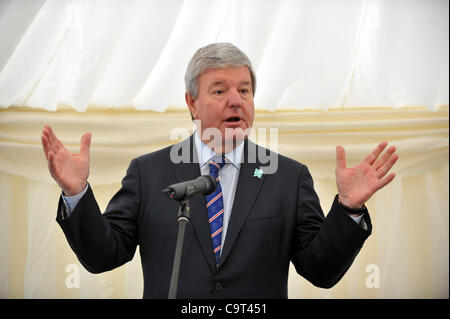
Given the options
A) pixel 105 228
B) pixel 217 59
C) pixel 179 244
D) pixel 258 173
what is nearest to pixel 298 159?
pixel 258 173

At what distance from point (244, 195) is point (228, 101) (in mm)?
312

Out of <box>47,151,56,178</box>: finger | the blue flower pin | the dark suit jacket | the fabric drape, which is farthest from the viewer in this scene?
the fabric drape

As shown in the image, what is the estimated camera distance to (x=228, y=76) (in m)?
1.61

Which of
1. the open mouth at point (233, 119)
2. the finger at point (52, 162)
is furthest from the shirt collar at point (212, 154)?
the finger at point (52, 162)

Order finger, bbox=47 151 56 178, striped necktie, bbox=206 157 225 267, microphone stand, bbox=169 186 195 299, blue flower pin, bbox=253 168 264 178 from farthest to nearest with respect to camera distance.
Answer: blue flower pin, bbox=253 168 264 178, striped necktie, bbox=206 157 225 267, finger, bbox=47 151 56 178, microphone stand, bbox=169 186 195 299

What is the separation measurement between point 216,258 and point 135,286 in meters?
1.46

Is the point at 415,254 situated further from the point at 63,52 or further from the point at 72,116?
the point at 63,52

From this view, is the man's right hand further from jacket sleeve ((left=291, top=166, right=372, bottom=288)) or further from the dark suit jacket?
jacket sleeve ((left=291, top=166, right=372, bottom=288))

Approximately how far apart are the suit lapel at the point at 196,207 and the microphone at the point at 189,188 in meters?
0.27

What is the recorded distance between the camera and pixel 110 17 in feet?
9.14

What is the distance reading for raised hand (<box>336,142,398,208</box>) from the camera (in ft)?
4.43

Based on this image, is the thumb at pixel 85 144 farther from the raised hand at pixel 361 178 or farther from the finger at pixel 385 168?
the finger at pixel 385 168

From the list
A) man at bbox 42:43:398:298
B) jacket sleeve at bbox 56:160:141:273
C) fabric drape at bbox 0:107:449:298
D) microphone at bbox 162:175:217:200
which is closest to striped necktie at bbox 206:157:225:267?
man at bbox 42:43:398:298

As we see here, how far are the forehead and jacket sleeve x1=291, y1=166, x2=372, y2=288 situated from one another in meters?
0.38
